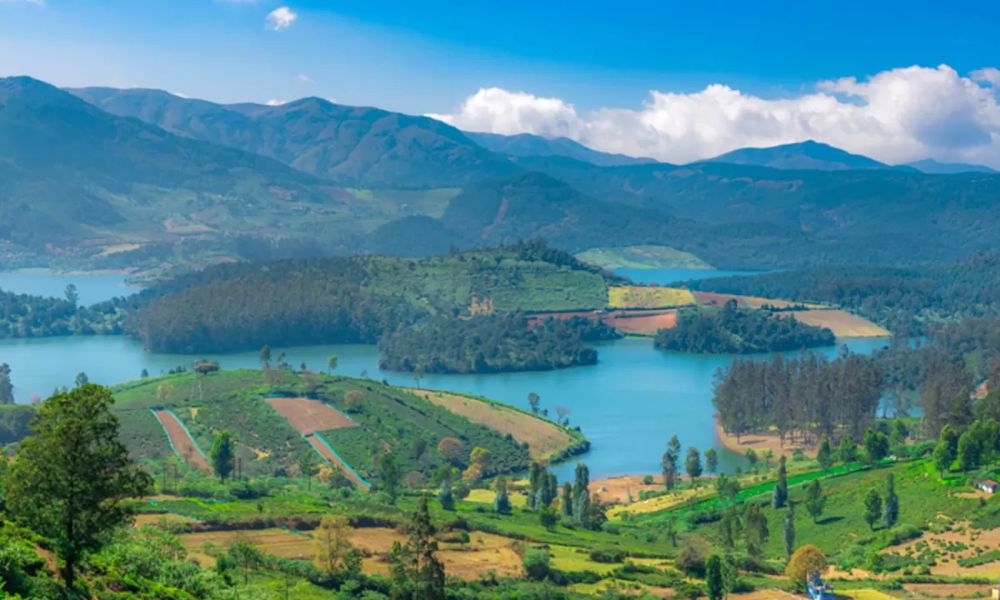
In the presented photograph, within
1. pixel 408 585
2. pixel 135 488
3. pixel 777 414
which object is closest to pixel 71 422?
pixel 135 488

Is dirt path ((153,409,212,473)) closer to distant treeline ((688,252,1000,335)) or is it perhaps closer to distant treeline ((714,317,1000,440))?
distant treeline ((714,317,1000,440))

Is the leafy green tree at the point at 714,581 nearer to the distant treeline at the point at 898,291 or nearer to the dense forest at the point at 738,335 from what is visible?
the dense forest at the point at 738,335

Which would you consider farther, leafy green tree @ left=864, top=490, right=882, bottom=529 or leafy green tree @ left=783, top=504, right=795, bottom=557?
leafy green tree @ left=864, top=490, right=882, bottom=529

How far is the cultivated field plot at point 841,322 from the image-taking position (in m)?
153

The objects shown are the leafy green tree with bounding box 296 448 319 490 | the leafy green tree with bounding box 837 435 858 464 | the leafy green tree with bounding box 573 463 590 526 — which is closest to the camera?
the leafy green tree with bounding box 573 463 590 526

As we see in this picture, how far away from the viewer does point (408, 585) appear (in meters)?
32.3

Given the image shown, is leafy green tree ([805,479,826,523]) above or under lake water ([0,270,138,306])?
under

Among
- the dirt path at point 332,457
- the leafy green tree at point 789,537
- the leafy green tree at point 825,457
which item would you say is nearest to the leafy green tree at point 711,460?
the leafy green tree at point 825,457

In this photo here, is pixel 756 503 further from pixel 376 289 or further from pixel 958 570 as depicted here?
pixel 376 289

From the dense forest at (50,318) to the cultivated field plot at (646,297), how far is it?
6769 centimetres

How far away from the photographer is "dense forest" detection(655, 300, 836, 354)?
460 ft

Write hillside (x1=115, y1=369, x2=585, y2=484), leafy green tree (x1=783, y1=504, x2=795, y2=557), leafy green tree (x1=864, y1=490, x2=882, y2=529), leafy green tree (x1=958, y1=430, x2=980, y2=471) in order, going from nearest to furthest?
leafy green tree (x1=783, y1=504, x2=795, y2=557) → leafy green tree (x1=864, y1=490, x2=882, y2=529) → leafy green tree (x1=958, y1=430, x2=980, y2=471) → hillside (x1=115, y1=369, x2=585, y2=484)

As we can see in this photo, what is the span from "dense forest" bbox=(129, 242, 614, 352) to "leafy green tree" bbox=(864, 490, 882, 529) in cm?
9450

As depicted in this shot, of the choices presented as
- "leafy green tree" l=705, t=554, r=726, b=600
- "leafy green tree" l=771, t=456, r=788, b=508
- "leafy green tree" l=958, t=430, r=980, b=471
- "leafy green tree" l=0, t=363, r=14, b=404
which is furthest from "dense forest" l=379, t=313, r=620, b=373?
"leafy green tree" l=705, t=554, r=726, b=600
